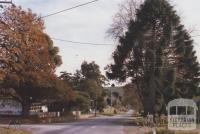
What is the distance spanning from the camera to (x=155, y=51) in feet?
211

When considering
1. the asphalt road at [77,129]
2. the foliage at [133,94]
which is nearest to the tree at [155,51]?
the foliage at [133,94]

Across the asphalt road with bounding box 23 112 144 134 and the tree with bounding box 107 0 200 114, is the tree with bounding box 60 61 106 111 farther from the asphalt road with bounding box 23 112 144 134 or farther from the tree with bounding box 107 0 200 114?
the asphalt road with bounding box 23 112 144 134

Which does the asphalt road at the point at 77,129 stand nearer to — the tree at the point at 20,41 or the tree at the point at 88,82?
the tree at the point at 20,41

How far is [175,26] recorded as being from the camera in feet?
216

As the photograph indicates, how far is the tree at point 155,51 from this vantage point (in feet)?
212

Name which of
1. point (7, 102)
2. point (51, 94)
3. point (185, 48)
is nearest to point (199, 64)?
point (185, 48)

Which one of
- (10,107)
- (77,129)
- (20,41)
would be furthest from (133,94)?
(20,41)

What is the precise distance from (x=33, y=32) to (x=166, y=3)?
28990 mm

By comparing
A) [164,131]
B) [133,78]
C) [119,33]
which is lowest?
[164,131]

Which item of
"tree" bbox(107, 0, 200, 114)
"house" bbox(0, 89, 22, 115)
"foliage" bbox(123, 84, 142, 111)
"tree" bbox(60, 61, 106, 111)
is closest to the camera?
"tree" bbox(107, 0, 200, 114)

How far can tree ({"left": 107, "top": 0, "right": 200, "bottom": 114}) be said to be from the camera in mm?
64625

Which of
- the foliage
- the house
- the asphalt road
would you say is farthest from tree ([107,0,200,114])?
the house

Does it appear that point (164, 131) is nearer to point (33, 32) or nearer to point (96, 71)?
point (33, 32)

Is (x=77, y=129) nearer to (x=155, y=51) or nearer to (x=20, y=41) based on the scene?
(x=20, y=41)
